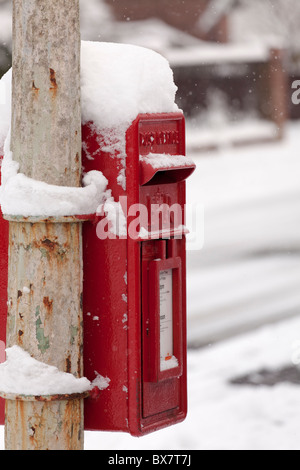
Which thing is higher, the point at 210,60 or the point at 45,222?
the point at 210,60

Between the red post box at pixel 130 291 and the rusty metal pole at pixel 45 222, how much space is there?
155 mm

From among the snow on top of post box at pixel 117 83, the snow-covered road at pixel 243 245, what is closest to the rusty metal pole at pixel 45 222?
the snow on top of post box at pixel 117 83

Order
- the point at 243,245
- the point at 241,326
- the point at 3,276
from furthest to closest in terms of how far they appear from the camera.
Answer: the point at 243,245 → the point at 241,326 → the point at 3,276

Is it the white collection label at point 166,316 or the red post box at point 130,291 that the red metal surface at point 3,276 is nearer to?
the red post box at point 130,291

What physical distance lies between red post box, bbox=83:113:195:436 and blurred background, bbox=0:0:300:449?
228 cm

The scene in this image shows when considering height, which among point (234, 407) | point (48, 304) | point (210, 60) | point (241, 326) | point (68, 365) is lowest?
point (234, 407)

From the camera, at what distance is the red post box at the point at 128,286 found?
2.32m

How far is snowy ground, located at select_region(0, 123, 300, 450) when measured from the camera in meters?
4.80

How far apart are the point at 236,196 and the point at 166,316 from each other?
12.8 meters

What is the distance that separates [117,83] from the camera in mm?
2340

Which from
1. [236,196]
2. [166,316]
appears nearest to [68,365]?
[166,316]

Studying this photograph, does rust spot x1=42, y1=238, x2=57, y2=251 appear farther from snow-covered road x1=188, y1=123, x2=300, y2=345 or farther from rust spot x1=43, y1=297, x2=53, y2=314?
snow-covered road x1=188, y1=123, x2=300, y2=345

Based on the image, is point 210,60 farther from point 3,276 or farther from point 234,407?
point 3,276

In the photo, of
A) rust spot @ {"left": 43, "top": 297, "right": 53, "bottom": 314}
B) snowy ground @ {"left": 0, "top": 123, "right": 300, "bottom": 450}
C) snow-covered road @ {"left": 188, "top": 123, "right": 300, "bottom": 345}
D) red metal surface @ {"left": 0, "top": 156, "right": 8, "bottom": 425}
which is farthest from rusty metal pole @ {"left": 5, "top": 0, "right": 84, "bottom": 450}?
snow-covered road @ {"left": 188, "top": 123, "right": 300, "bottom": 345}
